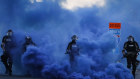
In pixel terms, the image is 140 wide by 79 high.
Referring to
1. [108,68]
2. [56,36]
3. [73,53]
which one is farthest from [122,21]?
[108,68]

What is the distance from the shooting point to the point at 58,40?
1571 cm

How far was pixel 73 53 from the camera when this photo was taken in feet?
45.2

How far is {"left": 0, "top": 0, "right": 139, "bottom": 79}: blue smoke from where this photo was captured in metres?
11.9

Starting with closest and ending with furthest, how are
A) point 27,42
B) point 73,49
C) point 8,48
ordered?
1. point 73,49
2. point 8,48
3. point 27,42

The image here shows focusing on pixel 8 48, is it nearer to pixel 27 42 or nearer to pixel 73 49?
pixel 27 42

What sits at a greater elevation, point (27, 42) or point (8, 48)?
point (27, 42)

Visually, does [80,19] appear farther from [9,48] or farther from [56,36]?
[9,48]

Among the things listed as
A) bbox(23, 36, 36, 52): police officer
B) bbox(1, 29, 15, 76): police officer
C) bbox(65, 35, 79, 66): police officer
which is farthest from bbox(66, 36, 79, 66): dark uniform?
bbox(1, 29, 15, 76): police officer

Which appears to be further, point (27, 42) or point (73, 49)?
point (27, 42)

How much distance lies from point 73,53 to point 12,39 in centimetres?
270

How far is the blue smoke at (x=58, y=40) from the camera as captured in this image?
11945 millimetres

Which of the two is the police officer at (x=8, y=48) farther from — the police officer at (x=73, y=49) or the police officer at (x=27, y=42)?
the police officer at (x=73, y=49)

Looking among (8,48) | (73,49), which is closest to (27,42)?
(8,48)

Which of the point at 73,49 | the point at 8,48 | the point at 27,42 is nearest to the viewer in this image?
the point at 73,49
